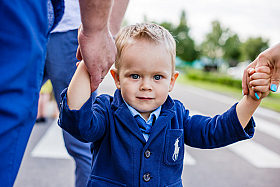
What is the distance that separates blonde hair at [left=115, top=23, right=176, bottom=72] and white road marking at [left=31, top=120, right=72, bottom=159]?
9.07ft

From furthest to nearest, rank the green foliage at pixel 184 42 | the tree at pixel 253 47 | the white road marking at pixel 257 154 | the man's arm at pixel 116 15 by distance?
1. the green foliage at pixel 184 42
2. the tree at pixel 253 47
3. the white road marking at pixel 257 154
4. the man's arm at pixel 116 15

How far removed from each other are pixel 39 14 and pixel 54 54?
1.00m

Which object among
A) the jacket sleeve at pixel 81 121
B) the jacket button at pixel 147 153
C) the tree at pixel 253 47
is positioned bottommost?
the tree at pixel 253 47

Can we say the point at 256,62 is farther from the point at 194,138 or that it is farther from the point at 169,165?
the point at 169,165

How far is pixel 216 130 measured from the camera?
1.48 meters

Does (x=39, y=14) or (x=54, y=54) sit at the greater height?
(x=39, y=14)

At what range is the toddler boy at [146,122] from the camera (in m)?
1.34

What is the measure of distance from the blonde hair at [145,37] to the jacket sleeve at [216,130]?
1.12 ft

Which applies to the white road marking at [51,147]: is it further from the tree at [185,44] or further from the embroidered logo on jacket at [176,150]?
the tree at [185,44]

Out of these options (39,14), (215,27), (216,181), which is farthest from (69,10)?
(215,27)

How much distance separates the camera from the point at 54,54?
1868 millimetres

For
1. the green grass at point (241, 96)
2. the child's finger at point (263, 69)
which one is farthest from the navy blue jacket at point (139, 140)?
the green grass at point (241, 96)

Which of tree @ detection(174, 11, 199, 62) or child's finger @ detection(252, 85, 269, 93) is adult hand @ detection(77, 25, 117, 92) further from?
tree @ detection(174, 11, 199, 62)

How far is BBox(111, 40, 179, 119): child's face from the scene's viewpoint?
1.38 metres
